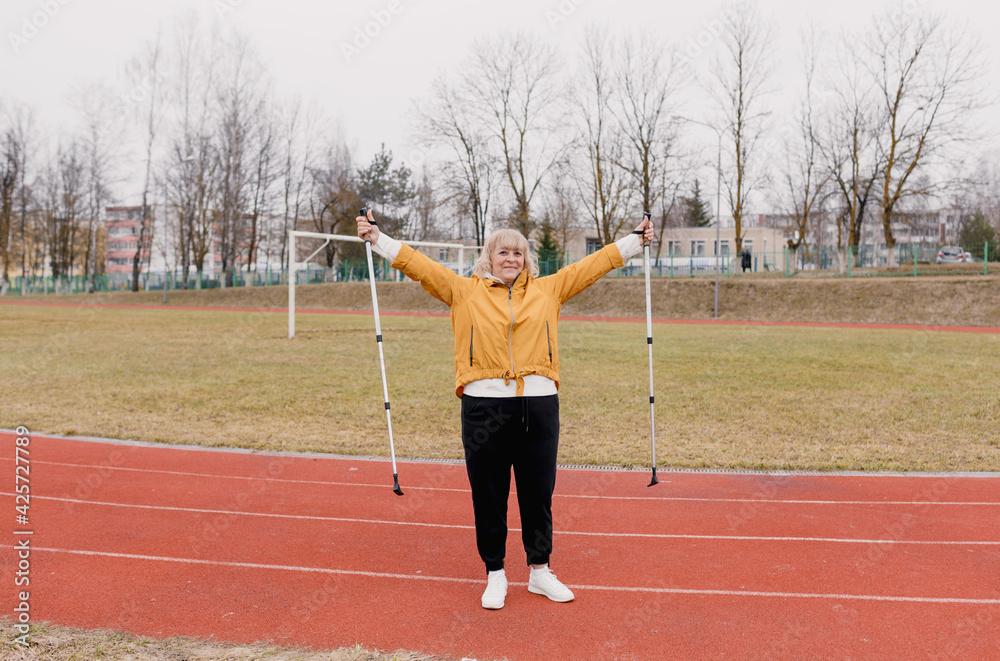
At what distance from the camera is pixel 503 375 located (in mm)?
3758

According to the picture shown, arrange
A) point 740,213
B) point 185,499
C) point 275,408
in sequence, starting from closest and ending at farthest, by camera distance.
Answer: point 185,499 → point 275,408 → point 740,213

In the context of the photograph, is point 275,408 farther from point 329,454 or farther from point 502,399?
point 502,399

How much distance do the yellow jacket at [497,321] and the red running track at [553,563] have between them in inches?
50.6

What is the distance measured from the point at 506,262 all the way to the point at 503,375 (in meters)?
0.60

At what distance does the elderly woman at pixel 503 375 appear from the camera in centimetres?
379

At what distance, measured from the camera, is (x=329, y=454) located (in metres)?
7.92

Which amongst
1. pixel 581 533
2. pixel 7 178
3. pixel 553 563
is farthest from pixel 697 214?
pixel 553 563

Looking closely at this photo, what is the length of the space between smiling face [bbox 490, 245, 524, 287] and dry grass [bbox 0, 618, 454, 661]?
75.3 inches

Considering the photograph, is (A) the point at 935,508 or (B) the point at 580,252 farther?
(B) the point at 580,252

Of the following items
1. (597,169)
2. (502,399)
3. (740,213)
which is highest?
(597,169)

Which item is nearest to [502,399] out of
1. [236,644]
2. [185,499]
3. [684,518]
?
[236,644]

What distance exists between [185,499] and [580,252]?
208 ft

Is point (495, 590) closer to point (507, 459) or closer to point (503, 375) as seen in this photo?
point (507, 459)

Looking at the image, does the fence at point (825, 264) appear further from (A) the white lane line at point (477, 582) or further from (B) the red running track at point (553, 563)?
(A) the white lane line at point (477, 582)
